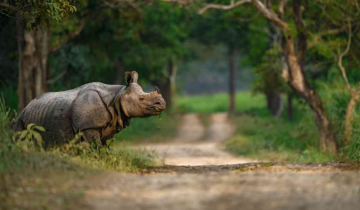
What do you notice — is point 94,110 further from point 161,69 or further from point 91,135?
point 161,69

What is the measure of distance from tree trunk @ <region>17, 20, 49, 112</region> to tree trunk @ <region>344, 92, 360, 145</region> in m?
8.28

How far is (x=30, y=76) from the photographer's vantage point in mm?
17984

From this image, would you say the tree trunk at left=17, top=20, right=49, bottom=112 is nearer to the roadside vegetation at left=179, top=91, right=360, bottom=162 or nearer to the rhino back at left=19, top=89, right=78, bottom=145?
the roadside vegetation at left=179, top=91, right=360, bottom=162

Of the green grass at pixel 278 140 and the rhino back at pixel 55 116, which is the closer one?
the rhino back at pixel 55 116

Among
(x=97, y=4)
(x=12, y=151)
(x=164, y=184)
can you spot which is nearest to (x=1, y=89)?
(x=97, y=4)

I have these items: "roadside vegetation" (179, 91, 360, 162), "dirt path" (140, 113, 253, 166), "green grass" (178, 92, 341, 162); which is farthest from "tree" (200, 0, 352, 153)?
"dirt path" (140, 113, 253, 166)

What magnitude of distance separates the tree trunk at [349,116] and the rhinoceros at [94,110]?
7197 millimetres

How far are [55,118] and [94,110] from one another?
0.68 meters

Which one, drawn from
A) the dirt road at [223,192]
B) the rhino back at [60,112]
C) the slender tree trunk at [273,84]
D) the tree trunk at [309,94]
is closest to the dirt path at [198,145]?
the tree trunk at [309,94]

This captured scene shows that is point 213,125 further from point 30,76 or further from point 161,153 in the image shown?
point 30,76

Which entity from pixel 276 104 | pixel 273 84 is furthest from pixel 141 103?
pixel 276 104

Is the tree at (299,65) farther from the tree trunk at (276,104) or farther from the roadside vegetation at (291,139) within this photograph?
the tree trunk at (276,104)

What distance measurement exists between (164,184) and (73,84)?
18513 mm

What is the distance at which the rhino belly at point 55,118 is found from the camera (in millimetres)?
9883
